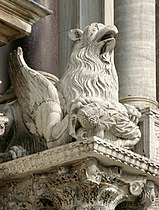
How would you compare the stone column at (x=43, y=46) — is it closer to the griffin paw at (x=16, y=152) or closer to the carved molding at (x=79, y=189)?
the griffin paw at (x=16, y=152)

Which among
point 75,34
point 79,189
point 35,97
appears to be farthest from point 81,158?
point 75,34

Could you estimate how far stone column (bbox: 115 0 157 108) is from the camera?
1144 inches

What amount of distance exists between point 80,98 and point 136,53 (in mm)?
3083

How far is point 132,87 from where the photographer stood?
29078 mm

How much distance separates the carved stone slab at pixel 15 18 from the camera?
25.6m

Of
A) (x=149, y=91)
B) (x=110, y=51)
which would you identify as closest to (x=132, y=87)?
(x=149, y=91)

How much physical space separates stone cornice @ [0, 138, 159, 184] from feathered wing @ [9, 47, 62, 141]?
0.47 meters

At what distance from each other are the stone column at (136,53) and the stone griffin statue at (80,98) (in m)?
1.88

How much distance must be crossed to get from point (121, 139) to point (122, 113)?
0.39m

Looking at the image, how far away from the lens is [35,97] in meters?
27.2

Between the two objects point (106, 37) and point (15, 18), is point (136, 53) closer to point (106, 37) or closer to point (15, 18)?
point (106, 37)

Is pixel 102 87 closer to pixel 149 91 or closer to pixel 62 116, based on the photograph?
pixel 62 116

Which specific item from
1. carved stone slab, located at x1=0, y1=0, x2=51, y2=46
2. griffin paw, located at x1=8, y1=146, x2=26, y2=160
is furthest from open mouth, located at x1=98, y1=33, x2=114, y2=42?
griffin paw, located at x1=8, y1=146, x2=26, y2=160

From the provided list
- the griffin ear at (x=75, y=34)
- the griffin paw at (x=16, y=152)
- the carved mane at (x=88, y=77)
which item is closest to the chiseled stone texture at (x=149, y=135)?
the carved mane at (x=88, y=77)
